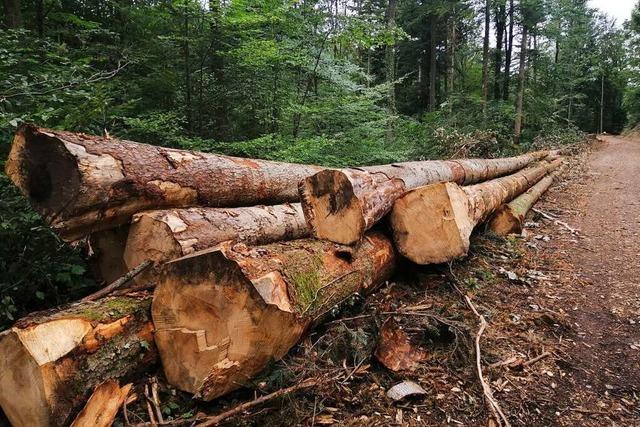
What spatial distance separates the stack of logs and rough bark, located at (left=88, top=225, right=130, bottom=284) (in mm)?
10

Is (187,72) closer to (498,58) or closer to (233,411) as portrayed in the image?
(233,411)

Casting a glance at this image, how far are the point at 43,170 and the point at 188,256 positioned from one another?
1236 mm

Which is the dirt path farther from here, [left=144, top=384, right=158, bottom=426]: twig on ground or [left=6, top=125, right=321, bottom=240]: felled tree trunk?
[left=6, top=125, right=321, bottom=240]: felled tree trunk

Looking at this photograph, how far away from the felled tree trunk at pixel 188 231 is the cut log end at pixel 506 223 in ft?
12.6

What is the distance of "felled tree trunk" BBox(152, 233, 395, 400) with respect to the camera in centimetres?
225

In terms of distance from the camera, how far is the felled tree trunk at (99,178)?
101 inches

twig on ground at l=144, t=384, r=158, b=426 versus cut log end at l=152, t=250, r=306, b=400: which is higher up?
cut log end at l=152, t=250, r=306, b=400

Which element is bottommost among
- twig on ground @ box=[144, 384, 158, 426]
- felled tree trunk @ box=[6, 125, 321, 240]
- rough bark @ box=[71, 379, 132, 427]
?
twig on ground @ box=[144, 384, 158, 426]

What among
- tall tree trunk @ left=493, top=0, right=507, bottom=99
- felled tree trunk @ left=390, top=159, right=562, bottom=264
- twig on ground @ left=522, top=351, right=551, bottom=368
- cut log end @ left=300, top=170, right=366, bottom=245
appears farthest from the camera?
tall tree trunk @ left=493, top=0, right=507, bottom=99

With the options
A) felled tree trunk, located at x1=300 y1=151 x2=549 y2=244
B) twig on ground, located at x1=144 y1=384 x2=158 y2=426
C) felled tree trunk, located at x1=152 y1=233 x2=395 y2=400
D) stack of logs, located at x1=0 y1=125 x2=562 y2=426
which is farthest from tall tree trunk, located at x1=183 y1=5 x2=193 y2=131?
twig on ground, located at x1=144 y1=384 x2=158 y2=426

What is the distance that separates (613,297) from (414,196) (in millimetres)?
2364

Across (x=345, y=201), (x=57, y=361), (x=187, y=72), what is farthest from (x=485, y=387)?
(x=187, y=72)

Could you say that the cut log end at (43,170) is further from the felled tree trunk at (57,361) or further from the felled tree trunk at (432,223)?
the felled tree trunk at (432,223)

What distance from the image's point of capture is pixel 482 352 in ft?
9.53
